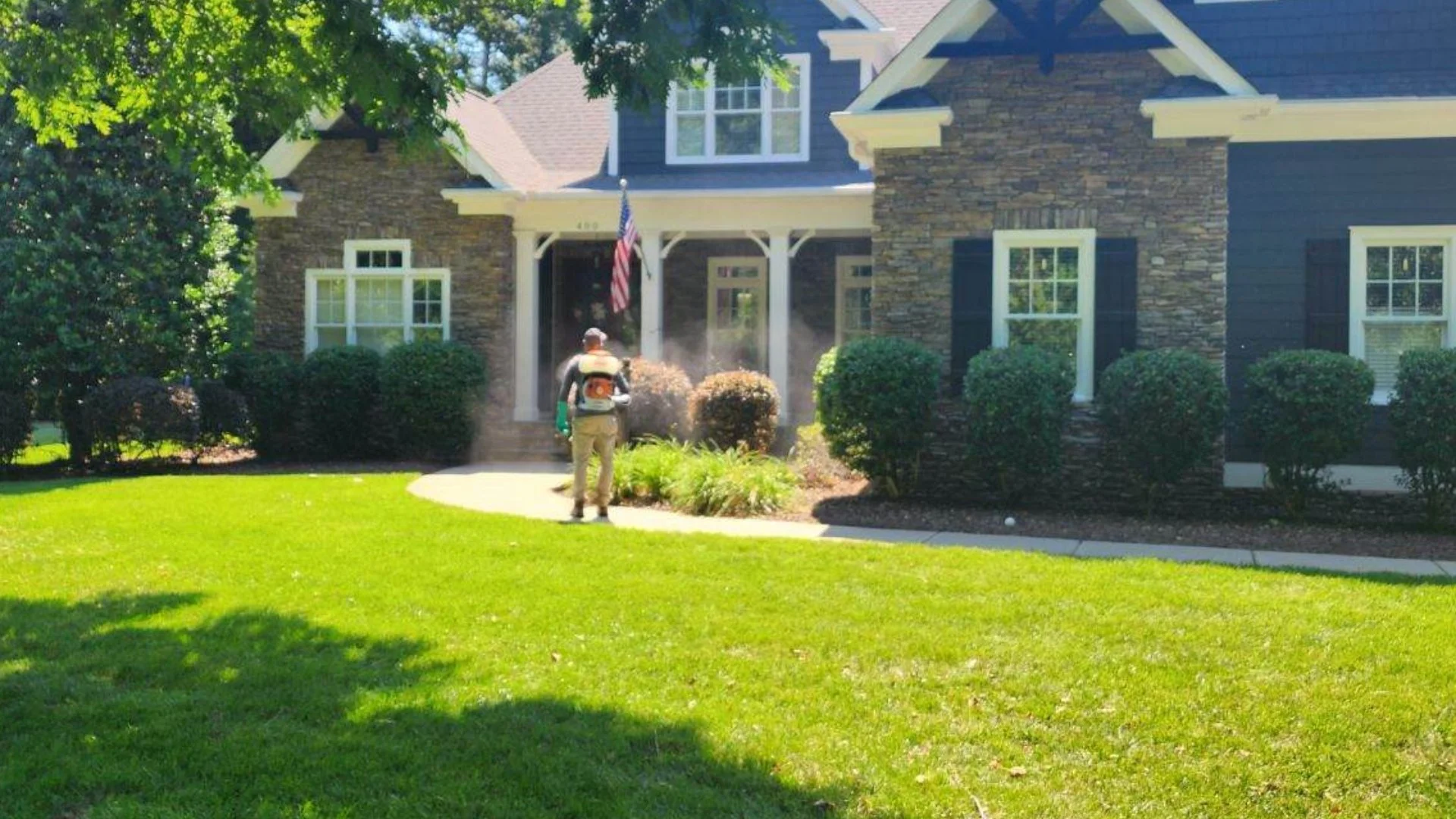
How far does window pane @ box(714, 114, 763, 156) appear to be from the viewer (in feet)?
61.4

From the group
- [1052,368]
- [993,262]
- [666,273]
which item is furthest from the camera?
[666,273]

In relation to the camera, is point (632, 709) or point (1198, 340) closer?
point (632, 709)

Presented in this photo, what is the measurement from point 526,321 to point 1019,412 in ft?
28.0

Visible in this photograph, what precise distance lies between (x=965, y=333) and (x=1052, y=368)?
1442 millimetres

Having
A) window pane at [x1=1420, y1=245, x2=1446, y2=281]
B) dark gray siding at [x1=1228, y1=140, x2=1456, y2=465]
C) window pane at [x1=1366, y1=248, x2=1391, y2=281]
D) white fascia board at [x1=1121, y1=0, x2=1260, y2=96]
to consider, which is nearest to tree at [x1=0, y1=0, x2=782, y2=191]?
white fascia board at [x1=1121, y1=0, x2=1260, y2=96]

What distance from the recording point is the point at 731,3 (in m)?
7.58

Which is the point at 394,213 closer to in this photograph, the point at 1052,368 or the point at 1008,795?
the point at 1052,368

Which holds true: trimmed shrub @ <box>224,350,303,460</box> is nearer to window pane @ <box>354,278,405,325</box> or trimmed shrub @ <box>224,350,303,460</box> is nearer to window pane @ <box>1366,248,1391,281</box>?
window pane @ <box>354,278,405,325</box>

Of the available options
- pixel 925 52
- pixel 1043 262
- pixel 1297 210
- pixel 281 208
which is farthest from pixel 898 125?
pixel 281 208

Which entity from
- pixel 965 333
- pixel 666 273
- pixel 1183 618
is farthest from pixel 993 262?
pixel 666 273

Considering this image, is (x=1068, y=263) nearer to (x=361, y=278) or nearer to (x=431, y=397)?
(x=431, y=397)

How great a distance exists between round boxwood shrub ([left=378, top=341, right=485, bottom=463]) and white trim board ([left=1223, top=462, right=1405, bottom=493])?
9.26 m

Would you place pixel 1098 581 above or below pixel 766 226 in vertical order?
below

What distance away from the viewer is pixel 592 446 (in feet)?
39.3
